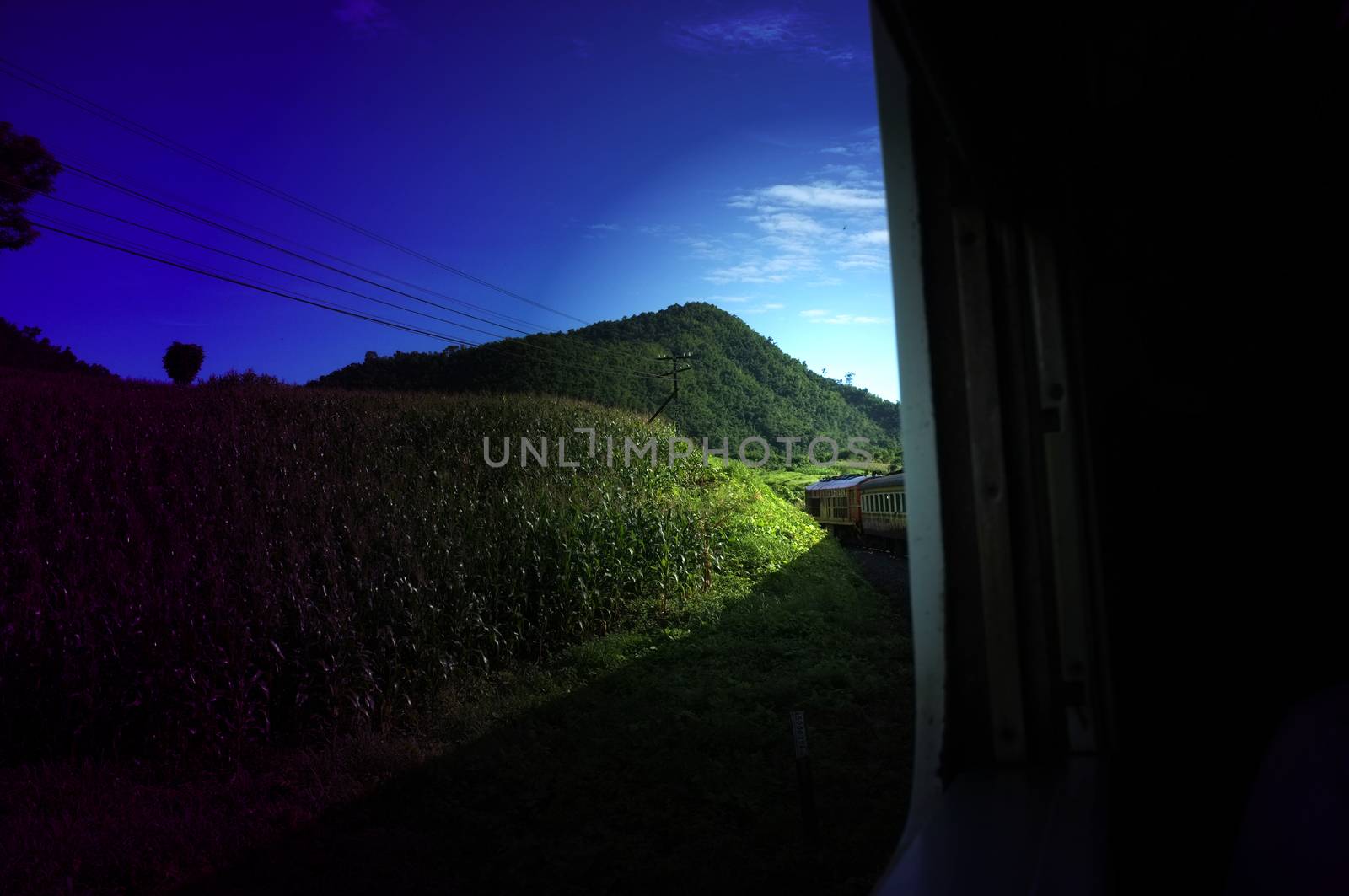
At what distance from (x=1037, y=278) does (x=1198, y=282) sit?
612 millimetres

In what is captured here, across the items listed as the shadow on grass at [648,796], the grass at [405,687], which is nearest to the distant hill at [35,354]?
the grass at [405,687]

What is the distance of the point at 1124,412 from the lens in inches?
89.0

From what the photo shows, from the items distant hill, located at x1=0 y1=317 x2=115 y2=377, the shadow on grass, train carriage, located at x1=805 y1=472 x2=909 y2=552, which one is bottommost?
the shadow on grass

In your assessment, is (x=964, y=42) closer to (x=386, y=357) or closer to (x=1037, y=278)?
(x=1037, y=278)

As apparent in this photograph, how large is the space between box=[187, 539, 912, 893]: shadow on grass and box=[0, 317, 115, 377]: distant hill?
722 inches

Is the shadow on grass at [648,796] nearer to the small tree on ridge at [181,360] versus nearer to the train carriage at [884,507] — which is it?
the train carriage at [884,507]

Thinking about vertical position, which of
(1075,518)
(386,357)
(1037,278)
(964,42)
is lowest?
(1075,518)

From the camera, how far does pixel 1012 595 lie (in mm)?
1952

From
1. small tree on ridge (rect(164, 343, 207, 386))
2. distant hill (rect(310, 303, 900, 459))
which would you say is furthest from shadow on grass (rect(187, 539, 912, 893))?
small tree on ridge (rect(164, 343, 207, 386))

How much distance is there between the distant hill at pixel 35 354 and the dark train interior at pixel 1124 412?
73.7 feet

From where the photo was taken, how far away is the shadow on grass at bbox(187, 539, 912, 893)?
429 centimetres

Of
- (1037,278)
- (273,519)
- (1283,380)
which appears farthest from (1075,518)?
(273,519)

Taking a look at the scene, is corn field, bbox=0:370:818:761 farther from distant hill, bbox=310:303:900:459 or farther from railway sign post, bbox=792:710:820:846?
distant hill, bbox=310:303:900:459

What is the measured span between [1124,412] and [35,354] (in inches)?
954
